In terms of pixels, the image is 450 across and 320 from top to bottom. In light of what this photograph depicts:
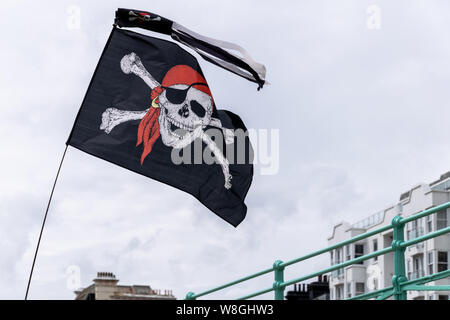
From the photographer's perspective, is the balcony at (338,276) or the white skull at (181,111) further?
the balcony at (338,276)

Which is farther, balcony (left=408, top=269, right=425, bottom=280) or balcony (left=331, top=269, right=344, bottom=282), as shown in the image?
balcony (left=331, top=269, right=344, bottom=282)

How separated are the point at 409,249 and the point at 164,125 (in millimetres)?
59308

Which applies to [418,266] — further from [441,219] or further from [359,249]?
[359,249]

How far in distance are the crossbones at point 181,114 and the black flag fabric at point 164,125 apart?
0.05 feet

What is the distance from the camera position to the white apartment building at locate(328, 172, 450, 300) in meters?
67.0

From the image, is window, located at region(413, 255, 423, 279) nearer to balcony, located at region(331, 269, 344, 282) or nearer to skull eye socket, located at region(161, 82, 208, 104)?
balcony, located at region(331, 269, 344, 282)

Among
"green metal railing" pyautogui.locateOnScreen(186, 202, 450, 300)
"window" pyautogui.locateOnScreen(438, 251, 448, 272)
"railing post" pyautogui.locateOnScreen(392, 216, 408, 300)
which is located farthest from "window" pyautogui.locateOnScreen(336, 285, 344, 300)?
"railing post" pyautogui.locateOnScreen(392, 216, 408, 300)

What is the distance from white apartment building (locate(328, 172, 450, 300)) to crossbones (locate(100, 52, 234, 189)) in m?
45.8

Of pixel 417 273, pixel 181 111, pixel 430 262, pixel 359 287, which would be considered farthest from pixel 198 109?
pixel 359 287

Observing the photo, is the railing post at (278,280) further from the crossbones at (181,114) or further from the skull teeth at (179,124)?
the skull teeth at (179,124)

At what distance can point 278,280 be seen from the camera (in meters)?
13.1

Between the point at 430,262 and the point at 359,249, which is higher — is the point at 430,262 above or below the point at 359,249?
below

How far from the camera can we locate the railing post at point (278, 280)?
13.0 metres

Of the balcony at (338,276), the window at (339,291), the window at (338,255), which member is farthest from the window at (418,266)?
the window at (338,255)
